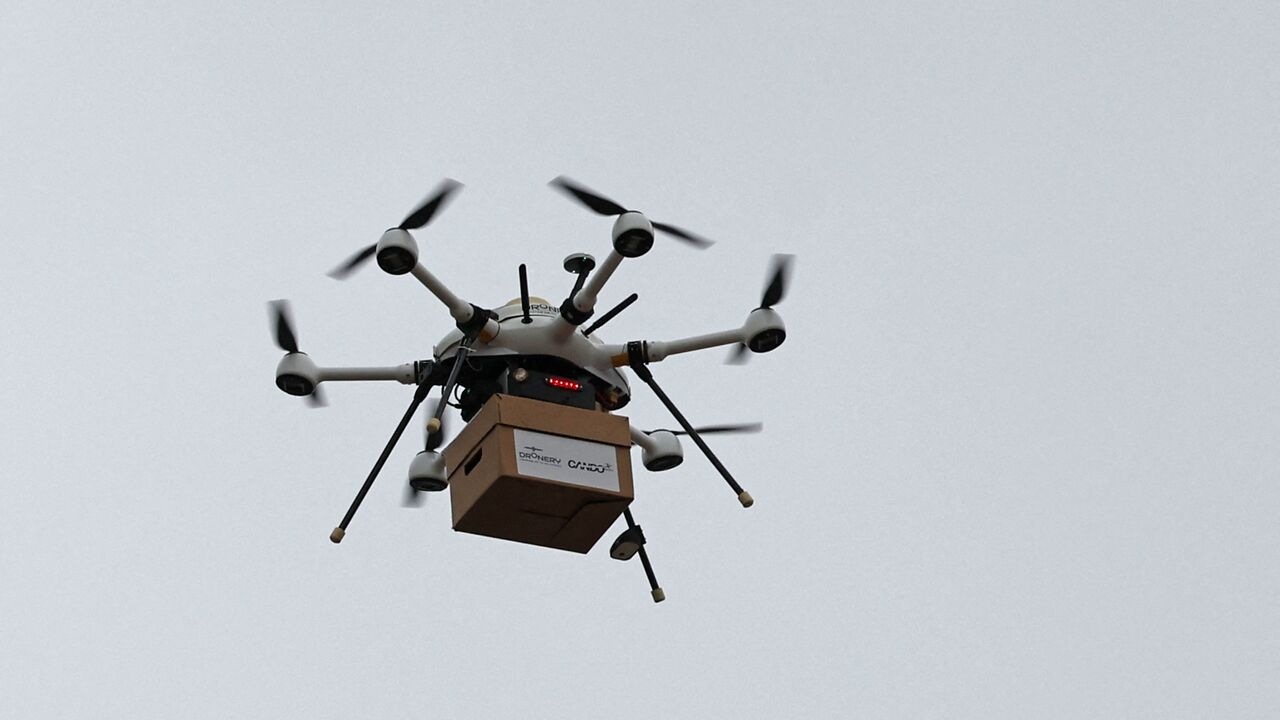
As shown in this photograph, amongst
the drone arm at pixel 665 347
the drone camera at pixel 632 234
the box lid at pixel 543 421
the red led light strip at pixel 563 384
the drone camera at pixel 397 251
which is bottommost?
the box lid at pixel 543 421

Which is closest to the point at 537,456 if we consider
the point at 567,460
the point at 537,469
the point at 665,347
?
the point at 537,469

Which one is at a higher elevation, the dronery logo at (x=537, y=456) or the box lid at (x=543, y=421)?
the box lid at (x=543, y=421)

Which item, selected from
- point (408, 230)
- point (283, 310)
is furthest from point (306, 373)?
point (408, 230)

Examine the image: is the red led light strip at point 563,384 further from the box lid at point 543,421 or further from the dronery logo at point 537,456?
the dronery logo at point 537,456

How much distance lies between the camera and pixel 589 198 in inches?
492

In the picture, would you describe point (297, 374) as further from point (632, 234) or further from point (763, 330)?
point (763, 330)

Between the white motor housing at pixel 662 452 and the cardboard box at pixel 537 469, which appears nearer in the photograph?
the cardboard box at pixel 537 469

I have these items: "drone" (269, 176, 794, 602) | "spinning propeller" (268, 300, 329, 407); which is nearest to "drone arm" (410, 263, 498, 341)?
"drone" (269, 176, 794, 602)

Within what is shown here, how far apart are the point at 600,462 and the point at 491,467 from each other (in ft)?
2.41

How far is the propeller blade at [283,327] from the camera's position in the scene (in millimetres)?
13406

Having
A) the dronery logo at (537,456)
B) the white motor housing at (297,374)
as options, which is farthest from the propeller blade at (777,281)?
the white motor housing at (297,374)

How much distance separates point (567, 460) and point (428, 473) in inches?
42.0

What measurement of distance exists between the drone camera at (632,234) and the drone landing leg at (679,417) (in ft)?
3.79

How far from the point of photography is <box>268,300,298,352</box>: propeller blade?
1341 centimetres
